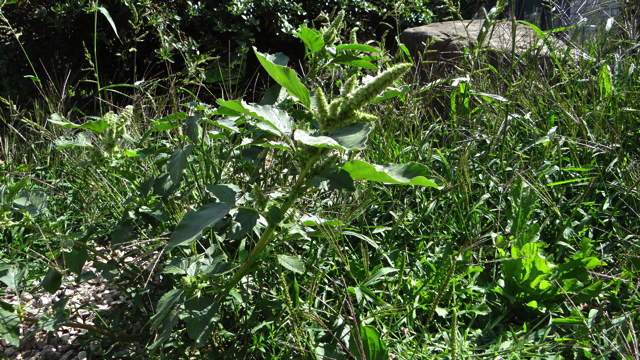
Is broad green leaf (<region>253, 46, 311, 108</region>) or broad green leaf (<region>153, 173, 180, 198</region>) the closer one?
broad green leaf (<region>253, 46, 311, 108</region>)

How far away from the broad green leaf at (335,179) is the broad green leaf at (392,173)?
0.06 ft

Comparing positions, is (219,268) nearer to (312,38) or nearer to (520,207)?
(312,38)

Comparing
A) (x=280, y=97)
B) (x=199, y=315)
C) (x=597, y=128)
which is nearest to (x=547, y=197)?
(x=597, y=128)

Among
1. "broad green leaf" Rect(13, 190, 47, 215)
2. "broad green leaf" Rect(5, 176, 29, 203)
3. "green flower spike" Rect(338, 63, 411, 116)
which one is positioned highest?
"green flower spike" Rect(338, 63, 411, 116)

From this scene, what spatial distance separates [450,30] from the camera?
195 inches

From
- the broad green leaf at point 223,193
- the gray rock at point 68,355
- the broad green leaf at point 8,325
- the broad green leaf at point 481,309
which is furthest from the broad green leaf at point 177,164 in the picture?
the broad green leaf at point 481,309

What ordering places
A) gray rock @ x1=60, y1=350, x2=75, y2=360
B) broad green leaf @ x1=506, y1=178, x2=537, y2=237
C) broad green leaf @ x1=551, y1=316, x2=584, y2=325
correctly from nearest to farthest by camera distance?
1. broad green leaf @ x1=551, y1=316, x2=584, y2=325
2. gray rock @ x1=60, y1=350, x2=75, y2=360
3. broad green leaf @ x1=506, y1=178, x2=537, y2=237

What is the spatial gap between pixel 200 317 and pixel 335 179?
535 mm

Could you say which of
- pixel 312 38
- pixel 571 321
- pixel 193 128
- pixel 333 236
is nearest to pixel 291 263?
pixel 333 236

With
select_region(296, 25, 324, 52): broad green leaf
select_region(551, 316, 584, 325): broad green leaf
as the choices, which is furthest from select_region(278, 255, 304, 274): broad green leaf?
select_region(551, 316, 584, 325): broad green leaf

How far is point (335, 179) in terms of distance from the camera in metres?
0.96

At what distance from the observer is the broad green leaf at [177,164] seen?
1.19 m

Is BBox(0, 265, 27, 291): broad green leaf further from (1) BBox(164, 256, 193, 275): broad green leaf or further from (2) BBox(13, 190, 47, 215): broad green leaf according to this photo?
(1) BBox(164, 256, 193, 275): broad green leaf

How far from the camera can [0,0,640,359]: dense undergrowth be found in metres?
1.08
